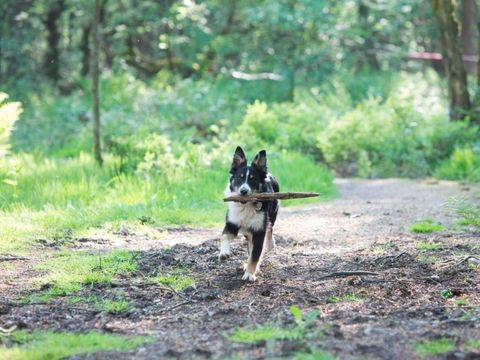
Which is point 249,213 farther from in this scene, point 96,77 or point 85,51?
point 85,51

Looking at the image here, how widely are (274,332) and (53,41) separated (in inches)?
903

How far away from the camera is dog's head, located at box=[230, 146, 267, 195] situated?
8039 mm

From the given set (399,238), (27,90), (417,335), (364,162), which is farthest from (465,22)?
(417,335)

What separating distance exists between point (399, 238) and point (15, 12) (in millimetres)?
18631

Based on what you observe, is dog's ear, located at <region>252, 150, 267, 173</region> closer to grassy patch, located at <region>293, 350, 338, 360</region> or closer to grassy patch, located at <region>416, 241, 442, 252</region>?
grassy patch, located at <region>416, 241, 442, 252</region>

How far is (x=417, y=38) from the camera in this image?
105 feet

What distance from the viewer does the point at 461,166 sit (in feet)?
50.7

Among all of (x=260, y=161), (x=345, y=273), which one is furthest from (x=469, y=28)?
(x=345, y=273)

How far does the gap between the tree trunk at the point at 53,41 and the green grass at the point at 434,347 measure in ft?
75.0

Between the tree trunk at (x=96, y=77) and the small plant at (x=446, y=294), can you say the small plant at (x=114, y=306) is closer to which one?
the small plant at (x=446, y=294)

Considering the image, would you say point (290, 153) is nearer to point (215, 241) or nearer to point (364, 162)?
point (364, 162)

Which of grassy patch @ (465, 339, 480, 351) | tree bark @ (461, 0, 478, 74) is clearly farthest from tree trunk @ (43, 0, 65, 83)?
grassy patch @ (465, 339, 480, 351)

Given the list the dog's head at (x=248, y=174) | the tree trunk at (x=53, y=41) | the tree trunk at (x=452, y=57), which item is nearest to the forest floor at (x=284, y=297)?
the dog's head at (x=248, y=174)

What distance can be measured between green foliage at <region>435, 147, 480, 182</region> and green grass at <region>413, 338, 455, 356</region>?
9.97 metres
